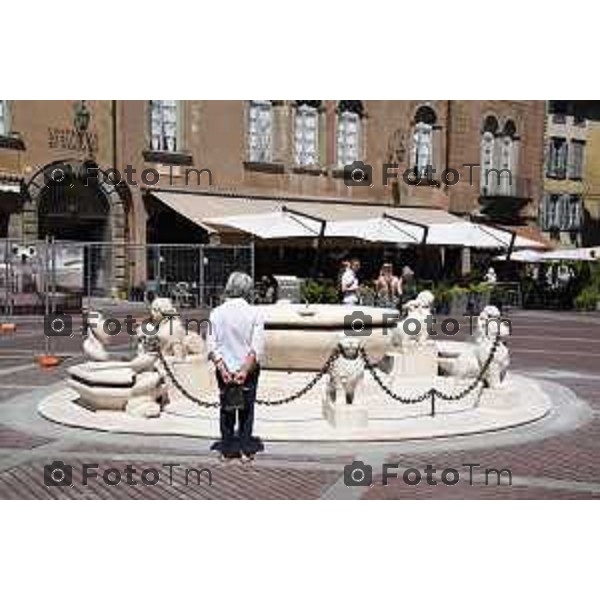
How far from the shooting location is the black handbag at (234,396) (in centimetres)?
718

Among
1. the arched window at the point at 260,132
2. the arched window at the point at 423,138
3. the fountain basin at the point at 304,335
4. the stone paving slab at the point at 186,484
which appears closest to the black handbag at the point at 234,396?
the stone paving slab at the point at 186,484

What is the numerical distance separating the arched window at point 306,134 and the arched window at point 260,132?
0.91 meters

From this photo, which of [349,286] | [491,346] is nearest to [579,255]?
[349,286]

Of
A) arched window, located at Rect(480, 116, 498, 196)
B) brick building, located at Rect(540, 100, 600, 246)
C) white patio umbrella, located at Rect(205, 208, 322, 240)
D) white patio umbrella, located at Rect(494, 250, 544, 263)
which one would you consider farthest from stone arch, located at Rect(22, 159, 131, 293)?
brick building, located at Rect(540, 100, 600, 246)

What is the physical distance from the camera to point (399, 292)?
21.7m

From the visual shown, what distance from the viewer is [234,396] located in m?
7.22

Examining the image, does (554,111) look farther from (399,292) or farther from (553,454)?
(553,454)

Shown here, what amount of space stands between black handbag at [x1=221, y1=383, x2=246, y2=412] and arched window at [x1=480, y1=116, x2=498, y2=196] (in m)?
27.0

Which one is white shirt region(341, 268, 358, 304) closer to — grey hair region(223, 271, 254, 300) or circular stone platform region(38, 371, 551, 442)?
circular stone platform region(38, 371, 551, 442)

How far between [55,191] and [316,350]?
51.0ft

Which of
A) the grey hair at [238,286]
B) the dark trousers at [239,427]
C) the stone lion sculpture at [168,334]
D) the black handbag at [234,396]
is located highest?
the grey hair at [238,286]

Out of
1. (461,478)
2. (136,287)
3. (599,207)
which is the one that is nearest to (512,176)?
(599,207)

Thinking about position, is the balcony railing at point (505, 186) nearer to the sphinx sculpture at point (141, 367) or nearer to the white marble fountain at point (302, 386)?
the white marble fountain at point (302, 386)

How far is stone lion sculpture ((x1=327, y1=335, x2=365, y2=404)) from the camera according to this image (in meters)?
8.31
